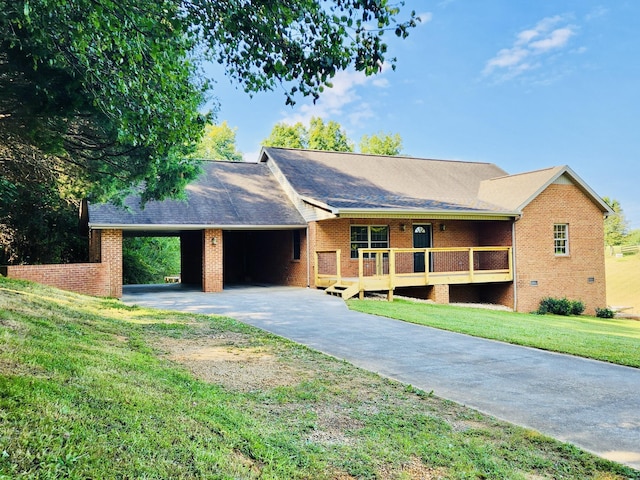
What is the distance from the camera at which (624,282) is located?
33344 mm

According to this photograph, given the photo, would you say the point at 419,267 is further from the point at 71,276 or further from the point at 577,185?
the point at 71,276

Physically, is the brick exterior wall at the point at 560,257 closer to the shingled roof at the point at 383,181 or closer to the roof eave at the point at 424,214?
the roof eave at the point at 424,214

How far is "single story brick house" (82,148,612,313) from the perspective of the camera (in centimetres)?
1655

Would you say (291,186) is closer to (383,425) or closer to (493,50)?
(383,425)

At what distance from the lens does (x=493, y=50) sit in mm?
45188

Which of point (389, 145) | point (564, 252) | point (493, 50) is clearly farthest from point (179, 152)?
point (493, 50)

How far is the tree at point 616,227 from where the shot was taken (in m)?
60.5

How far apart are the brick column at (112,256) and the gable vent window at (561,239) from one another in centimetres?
1698

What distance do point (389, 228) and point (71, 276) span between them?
37.8ft

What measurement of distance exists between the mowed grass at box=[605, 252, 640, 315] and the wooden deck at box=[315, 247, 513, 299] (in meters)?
9.77

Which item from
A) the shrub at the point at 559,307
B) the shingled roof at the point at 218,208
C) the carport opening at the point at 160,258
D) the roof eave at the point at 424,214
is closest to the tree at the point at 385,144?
the carport opening at the point at 160,258

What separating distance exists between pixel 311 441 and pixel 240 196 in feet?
53.6

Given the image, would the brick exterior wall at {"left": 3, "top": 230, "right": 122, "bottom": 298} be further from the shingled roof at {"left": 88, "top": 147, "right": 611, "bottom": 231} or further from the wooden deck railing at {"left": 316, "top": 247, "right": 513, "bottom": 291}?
the wooden deck railing at {"left": 316, "top": 247, "right": 513, "bottom": 291}

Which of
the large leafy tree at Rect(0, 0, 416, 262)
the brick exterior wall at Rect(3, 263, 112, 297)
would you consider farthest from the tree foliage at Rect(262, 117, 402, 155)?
the large leafy tree at Rect(0, 0, 416, 262)
